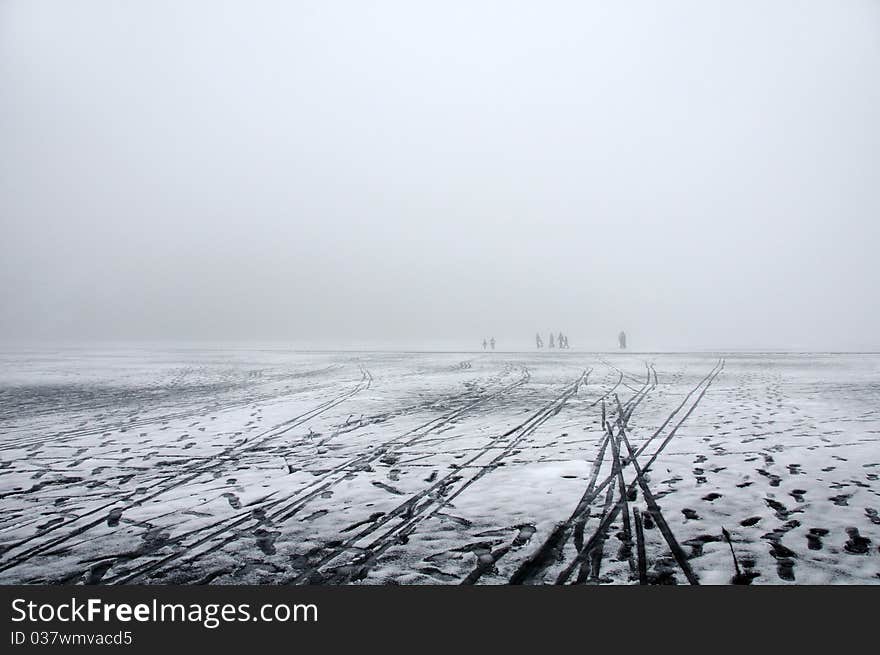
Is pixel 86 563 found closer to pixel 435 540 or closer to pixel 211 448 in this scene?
pixel 435 540

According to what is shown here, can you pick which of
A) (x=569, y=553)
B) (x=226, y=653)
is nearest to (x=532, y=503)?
(x=569, y=553)

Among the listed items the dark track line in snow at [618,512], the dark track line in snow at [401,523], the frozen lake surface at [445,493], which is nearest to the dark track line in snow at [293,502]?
the frozen lake surface at [445,493]

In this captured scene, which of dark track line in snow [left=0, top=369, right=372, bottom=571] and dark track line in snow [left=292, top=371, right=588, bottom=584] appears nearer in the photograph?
dark track line in snow [left=292, top=371, right=588, bottom=584]

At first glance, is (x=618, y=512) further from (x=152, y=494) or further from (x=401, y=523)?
(x=152, y=494)

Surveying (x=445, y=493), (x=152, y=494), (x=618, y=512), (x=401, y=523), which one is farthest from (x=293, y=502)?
(x=618, y=512)

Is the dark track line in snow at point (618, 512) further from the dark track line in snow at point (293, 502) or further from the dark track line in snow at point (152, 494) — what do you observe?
the dark track line in snow at point (152, 494)

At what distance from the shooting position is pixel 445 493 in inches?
252

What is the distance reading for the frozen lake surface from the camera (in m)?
4.40

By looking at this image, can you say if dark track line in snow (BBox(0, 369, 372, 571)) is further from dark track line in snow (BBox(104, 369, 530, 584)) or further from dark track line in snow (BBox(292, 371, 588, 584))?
dark track line in snow (BBox(292, 371, 588, 584))

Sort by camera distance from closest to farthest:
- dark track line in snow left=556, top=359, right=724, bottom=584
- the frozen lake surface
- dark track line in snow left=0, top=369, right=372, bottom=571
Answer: dark track line in snow left=556, top=359, right=724, bottom=584 < the frozen lake surface < dark track line in snow left=0, top=369, right=372, bottom=571

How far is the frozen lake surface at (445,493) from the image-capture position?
14.4 feet

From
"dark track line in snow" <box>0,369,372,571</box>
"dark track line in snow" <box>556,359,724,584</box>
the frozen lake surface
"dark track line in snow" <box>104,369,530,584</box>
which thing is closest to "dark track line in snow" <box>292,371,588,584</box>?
the frozen lake surface

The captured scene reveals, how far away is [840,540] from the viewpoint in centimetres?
472

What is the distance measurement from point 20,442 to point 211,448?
4253 mm
